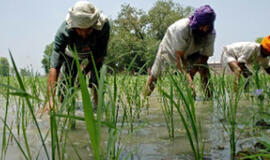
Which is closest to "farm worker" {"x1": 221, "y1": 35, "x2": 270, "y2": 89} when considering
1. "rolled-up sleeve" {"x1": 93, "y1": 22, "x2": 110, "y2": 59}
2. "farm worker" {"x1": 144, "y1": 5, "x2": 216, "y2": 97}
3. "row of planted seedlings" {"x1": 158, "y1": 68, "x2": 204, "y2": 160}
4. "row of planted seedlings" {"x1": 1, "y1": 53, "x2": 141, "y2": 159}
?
"farm worker" {"x1": 144, "y1": 5, "x2": 216, "y2": 97}

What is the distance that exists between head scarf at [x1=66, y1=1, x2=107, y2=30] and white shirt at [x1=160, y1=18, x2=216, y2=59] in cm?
108

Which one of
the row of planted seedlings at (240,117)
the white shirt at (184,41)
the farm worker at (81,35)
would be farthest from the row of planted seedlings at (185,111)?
the white shirt at (184,41)

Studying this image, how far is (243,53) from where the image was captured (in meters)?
4.28

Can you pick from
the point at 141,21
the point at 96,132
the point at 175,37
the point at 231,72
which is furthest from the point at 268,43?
the point at 141,21

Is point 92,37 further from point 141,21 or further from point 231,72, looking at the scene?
point 141,21

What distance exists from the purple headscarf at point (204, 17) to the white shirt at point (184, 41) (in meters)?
0.18

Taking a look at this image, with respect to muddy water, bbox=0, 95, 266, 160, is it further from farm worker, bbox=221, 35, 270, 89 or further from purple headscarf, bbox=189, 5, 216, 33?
farm worker, bbox=221, 35, 270, 89

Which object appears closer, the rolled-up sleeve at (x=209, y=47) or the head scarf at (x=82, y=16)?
the head scarf at (x=82, y=16)

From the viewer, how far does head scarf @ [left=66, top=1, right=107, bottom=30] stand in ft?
7.46

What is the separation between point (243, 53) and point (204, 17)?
1.88 meters

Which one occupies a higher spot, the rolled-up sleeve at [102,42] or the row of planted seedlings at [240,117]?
the rolled-up sleeve at [102,42]

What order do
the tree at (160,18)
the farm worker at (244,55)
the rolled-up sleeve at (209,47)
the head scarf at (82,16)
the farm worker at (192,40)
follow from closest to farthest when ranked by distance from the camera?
1. the head scarf at (82,16)
2. the farm worker at (192,40)
3. the rolled-up sleeve at (209,47)
4. the farm worker at (244,55)
5. the tree at (160,18)

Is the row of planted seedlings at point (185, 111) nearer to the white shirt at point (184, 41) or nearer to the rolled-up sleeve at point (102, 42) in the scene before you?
the rolled-up sleeve at point (102, 42)

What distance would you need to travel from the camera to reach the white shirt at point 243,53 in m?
4.20
